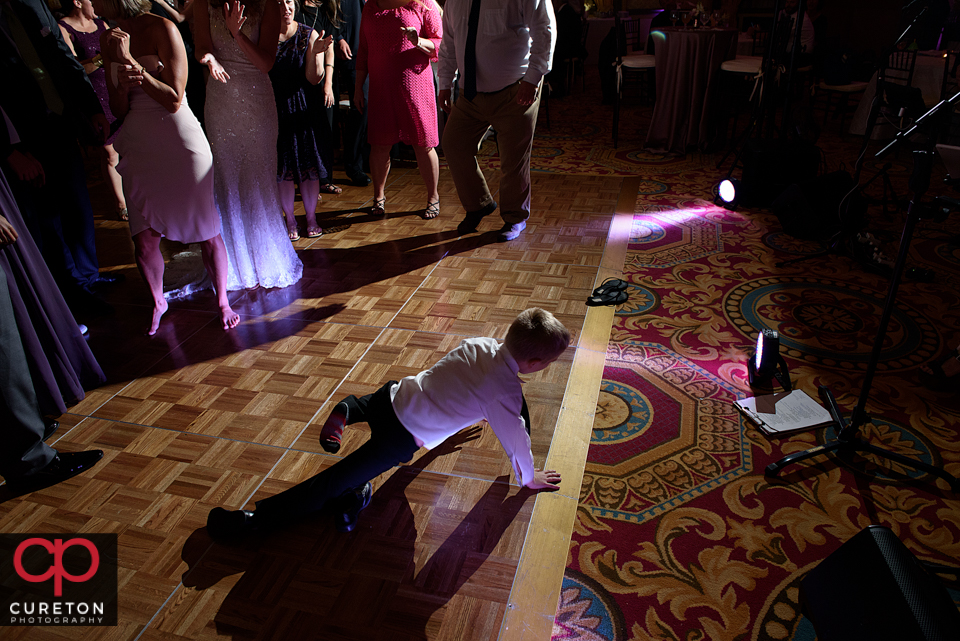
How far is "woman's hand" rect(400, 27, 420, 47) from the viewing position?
3.50 metres

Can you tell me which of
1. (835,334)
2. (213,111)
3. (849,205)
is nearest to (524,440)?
(835,334)

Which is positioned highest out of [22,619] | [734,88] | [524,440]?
[734,88]

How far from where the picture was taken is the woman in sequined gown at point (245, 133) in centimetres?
281

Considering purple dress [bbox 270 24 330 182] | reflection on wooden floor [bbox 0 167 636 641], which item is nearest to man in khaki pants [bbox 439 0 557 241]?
reflection on wooden floor [bbox 0 167 636 641]

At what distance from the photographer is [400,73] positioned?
11.9ft

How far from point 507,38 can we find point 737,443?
243 centimetres

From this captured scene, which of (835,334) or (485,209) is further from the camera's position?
(485,209)

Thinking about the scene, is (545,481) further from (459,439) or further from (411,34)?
(411,34)

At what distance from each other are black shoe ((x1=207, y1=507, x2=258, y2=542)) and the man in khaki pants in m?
2.40

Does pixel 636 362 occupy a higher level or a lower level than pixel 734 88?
lower

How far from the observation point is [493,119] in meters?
3.52

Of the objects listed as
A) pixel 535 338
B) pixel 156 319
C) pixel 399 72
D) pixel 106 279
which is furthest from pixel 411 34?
pixel 535 338

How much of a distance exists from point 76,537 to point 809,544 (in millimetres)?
2224

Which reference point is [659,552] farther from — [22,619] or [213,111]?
[213,111]
